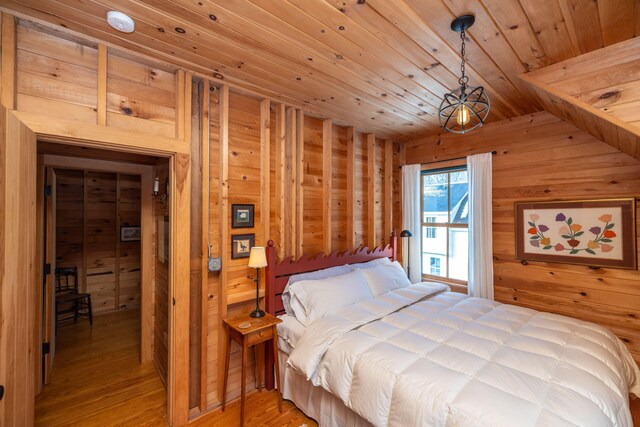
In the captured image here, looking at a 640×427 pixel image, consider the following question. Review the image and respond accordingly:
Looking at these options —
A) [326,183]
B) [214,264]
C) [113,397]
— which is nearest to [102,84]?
[214,264]

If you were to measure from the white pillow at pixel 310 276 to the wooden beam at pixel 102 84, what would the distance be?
1874mm

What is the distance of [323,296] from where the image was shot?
244 cm

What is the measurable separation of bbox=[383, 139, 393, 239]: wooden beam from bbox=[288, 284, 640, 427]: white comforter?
5.45 ft

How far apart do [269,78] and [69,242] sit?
449 cm

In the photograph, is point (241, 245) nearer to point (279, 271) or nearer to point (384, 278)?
point (279, 271)

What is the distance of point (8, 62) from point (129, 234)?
12.9 ft

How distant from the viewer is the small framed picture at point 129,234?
475cm

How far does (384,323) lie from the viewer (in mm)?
2143

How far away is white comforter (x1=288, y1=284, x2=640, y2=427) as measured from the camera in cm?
126

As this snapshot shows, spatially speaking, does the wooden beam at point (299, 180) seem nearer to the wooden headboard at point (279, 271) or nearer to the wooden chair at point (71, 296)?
the wooden headboard at point (279, 271)

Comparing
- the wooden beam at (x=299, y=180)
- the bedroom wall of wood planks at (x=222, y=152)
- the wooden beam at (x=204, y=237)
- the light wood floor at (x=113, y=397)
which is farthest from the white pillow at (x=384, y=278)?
the wooden beam at (x=204, y=237)

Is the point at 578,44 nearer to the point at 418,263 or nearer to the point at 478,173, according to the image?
the point at 478,173

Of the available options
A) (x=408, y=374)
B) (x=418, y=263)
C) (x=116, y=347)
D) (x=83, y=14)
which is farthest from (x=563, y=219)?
(x=116, y=347)

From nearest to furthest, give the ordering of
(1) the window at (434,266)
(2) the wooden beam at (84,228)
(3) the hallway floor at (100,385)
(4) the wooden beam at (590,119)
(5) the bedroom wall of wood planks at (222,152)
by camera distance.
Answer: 1. (5) the bedroom wall of wood planks at (222,152)
2. (4) the wooden beam at (590,119)
3. (3) the hallway floor at (100,385)
4. (1) the window at (434,266)
5. (2) the wooden beam at (84,228)
